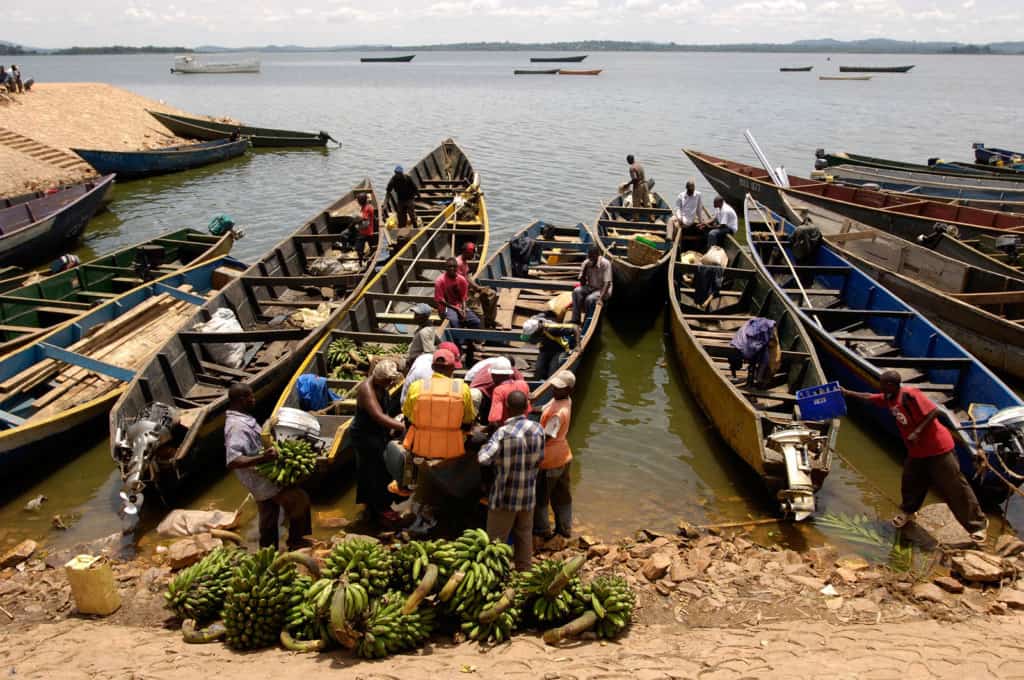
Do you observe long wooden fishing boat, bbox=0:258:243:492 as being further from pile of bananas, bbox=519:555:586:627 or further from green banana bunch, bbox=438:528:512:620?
pile of bananas, bbox=519:555:586:627

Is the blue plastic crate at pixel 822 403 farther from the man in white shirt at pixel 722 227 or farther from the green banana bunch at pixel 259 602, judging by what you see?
the man in white shirt at pixel 722 227

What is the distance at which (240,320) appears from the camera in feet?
38.3

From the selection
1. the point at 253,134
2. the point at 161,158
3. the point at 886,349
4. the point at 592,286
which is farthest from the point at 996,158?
the point at 253,134

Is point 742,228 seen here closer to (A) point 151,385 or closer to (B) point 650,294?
(B) point 650,294

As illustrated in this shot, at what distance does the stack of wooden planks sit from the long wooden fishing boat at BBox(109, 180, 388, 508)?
1.09 meters

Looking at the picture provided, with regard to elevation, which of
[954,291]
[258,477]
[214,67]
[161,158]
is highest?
[214,67]

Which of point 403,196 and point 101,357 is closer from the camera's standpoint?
point 101,357

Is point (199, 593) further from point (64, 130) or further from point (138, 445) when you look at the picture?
point (64, 130)

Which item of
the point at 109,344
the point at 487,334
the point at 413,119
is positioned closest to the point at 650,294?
the point at 487,334

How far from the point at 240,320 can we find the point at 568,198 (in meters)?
17.5

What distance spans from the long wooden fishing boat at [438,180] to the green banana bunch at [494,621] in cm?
1230

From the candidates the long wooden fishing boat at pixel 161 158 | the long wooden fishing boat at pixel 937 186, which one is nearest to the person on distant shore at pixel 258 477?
the long wooden fishing boat at pixel 937 186

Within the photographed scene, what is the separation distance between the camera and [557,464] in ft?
22.1

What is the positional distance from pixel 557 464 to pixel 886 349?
740cm
